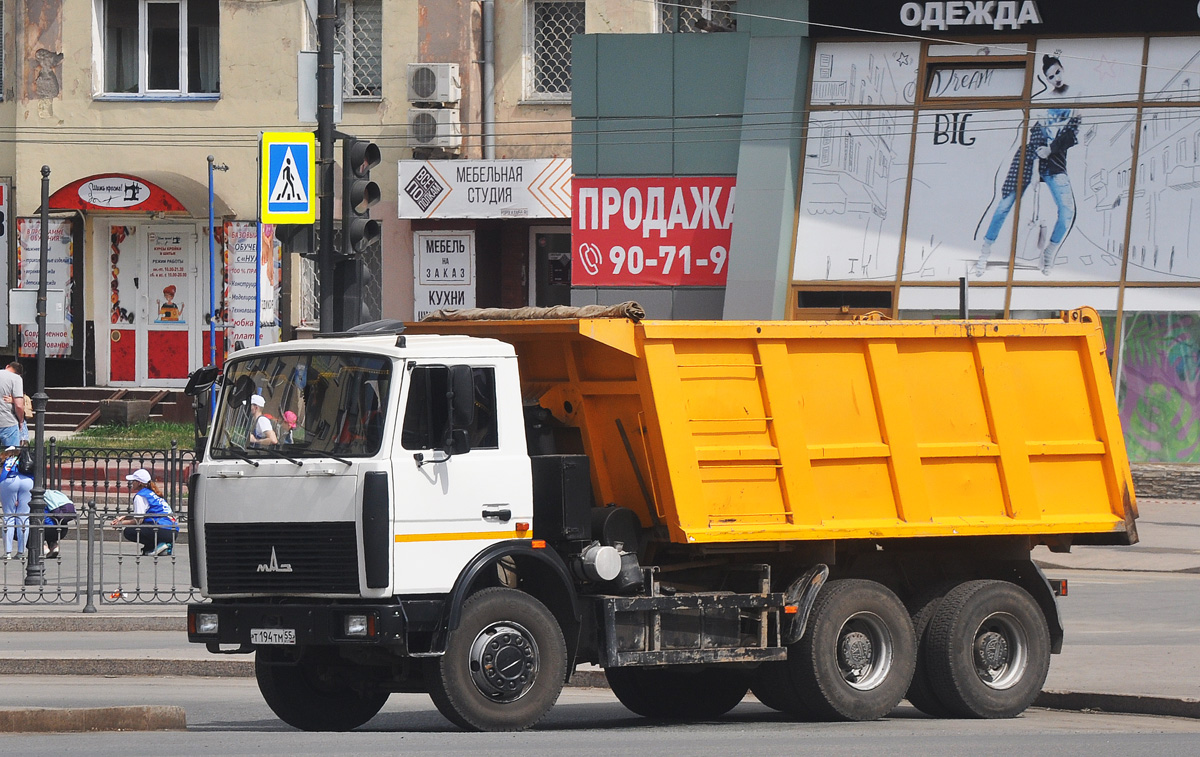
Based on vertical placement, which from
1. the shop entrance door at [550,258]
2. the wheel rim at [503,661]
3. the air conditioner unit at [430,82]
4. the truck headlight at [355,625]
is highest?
the air conditioner unit at [430,82]

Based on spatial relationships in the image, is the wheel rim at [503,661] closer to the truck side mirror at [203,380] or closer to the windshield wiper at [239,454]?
the windshield wiper at [239,454]

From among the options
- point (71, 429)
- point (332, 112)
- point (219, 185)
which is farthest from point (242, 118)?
point (332, 112)

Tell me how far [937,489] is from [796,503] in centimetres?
108

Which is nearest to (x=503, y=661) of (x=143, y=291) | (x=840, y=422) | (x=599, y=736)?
(x=599, y=736)

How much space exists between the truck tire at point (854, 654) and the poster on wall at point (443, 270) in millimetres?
20580

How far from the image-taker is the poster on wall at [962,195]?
→ 2578 cm

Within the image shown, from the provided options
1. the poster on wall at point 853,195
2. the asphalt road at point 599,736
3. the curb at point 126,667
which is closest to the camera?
the asphalt road at point 599,736

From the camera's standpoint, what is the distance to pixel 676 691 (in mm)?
11070

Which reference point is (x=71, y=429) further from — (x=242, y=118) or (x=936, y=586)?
(x=936, y=586)

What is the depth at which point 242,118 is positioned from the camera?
30.4 m

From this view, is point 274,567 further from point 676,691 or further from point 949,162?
point 949,162

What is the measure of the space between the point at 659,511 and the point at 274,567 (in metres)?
2.29

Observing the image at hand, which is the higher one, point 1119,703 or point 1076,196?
point 1076,196

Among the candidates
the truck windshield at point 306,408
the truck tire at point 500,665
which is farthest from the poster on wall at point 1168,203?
the truck windshield at point 306,408
